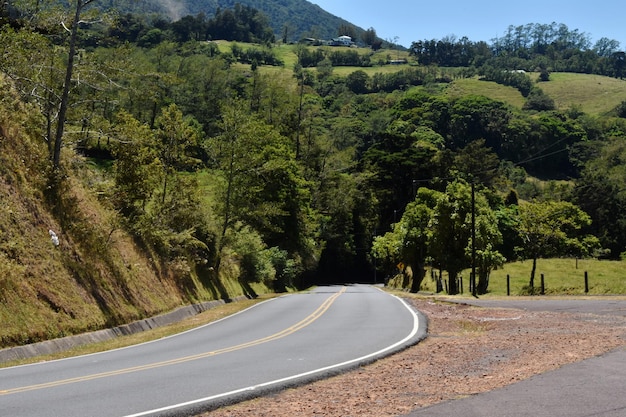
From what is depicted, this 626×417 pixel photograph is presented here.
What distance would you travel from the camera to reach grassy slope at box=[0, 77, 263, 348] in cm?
1777

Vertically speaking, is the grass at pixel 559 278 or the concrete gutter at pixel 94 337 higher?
the concrete gutter at pixel 94 337

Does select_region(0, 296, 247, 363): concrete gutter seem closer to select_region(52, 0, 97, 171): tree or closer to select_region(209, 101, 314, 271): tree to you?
select_region(52, 0, 97, 171): tree

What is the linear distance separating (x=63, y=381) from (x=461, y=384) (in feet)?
22.9

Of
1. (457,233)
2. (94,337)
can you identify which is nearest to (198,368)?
(94,337)

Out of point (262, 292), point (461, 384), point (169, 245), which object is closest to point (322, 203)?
point (262, 292)

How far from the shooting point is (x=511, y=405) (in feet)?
28.0

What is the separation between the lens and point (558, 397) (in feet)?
29.1

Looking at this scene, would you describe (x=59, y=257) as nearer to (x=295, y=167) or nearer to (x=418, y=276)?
(x=418, y=276)

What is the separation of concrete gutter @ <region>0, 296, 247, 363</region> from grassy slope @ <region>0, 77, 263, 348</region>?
10.7 inches

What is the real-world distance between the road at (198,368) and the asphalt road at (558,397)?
3.36m

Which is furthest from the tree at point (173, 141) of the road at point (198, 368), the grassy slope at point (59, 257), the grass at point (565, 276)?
the grass at point (565, 276)

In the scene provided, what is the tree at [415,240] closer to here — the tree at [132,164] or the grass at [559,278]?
the grass at [559,278]

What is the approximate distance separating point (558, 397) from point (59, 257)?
17.4 meters

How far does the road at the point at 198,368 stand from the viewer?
9.21m
